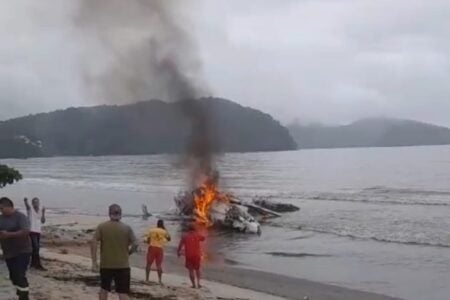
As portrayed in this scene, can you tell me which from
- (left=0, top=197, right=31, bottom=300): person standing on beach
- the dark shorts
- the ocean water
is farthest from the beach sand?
the dark shorts

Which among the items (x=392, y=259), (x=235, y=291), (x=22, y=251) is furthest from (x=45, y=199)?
(x=22, y=251)

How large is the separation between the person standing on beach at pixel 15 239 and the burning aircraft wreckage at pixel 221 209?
84.6 ft

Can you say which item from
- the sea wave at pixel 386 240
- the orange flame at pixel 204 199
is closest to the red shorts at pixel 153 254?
the sea wave at pixel 386 240

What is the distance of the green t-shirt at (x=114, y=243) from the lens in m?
9.81

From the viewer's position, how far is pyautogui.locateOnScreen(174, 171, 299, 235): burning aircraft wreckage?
3647cm

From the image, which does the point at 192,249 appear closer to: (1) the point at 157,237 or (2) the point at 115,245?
(1) the point at 157,237

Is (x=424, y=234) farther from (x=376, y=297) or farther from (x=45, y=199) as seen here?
(x=45, y=199)

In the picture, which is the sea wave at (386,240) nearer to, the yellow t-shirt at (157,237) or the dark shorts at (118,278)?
the yellow t-shirt at (157,237)

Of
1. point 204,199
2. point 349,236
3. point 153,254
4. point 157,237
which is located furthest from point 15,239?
point 204,199

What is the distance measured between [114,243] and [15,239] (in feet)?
5.26

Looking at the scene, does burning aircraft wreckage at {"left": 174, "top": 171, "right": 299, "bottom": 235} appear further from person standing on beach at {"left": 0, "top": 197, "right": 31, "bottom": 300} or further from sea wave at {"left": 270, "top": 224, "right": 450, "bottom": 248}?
person standing on beach at {"left": 0, "top": 197, "right": 31, "bottom": 300}

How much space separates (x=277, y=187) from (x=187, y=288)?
64435mm

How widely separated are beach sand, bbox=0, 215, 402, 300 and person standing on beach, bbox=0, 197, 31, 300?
1.29m

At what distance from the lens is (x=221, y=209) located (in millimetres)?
39281
